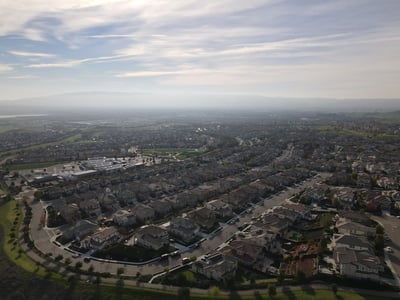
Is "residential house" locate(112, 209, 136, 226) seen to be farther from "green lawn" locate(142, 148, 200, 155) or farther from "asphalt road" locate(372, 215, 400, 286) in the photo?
"green lawn" locate(142, 148, 200, 155)

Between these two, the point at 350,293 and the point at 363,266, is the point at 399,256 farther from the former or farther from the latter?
the point at 350,293

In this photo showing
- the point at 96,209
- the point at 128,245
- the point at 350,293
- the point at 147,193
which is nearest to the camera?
the point at 350,293

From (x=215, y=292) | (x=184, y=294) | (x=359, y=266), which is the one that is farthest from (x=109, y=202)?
(x=359, y=266)

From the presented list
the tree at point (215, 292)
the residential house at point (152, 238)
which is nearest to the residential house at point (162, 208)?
the residential house at point (152, 238)

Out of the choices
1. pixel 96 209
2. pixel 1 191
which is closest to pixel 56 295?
pixel 96 209

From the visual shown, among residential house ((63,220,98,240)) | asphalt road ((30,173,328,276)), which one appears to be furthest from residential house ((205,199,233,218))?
residential house ((63,220,98,240))

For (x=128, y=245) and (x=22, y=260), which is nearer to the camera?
(x=22, y=260)
